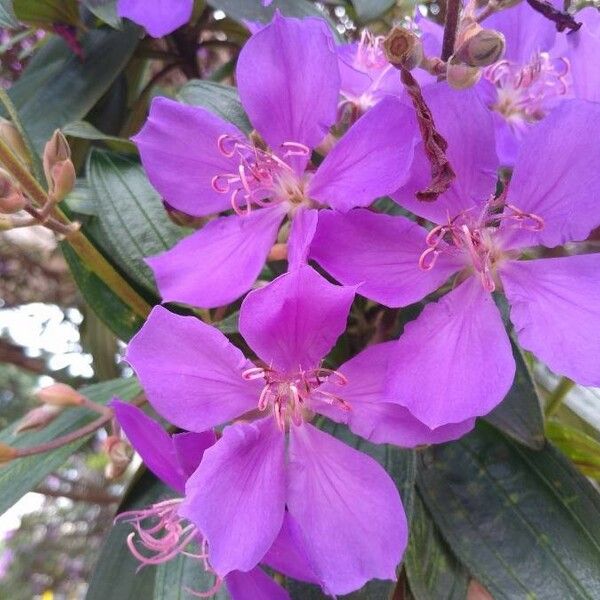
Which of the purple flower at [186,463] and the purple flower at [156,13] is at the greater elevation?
the purple flower at [156,13]

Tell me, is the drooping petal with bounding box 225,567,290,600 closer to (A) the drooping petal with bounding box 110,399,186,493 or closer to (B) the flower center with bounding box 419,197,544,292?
(A) the drooping petal with bounding box 110,399,186,493

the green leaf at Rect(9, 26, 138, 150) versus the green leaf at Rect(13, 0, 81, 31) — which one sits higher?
the green leaf at Rect(13, 0, 81, 31)

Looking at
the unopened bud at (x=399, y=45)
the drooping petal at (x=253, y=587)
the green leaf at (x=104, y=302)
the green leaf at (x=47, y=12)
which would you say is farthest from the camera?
the green leaf at (x=47, y=12)

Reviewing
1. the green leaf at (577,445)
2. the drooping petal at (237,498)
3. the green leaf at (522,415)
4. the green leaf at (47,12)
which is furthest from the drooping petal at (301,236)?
the green leaf at (47,12)

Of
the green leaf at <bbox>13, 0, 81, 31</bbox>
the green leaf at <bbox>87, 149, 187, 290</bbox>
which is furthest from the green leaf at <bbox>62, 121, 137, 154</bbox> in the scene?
the green leaf at <bbox>13, 0, 81, 31</bbox>

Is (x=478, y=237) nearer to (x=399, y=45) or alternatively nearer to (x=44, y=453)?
(x=399, y=45)

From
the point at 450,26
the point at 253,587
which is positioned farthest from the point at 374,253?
the point at 253,587

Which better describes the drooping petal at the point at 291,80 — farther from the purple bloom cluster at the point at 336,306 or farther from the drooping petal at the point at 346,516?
the drooping petal at the point at 346,516
